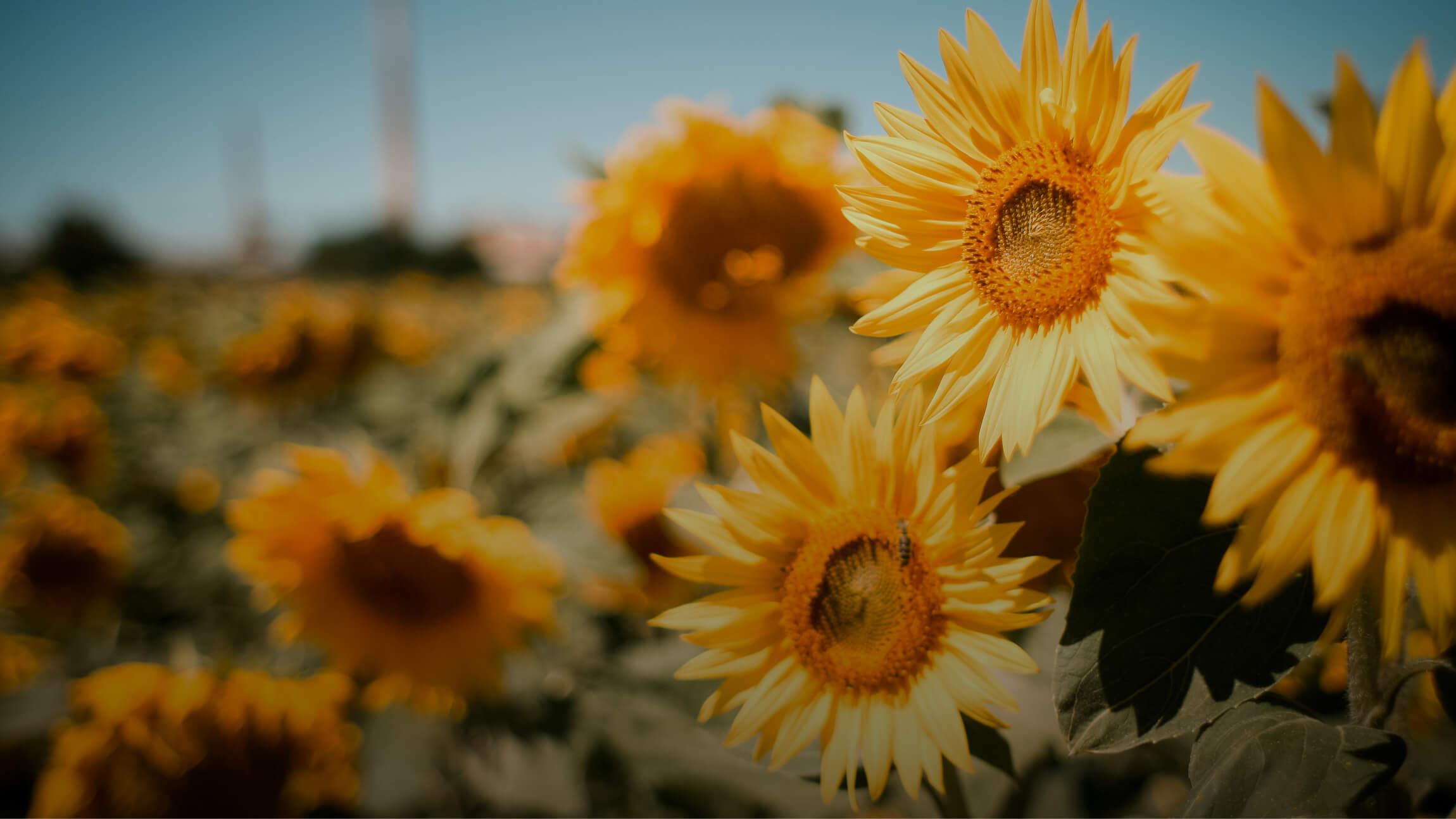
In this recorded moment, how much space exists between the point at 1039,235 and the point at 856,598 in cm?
37

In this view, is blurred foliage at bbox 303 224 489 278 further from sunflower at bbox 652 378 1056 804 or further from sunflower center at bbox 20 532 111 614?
sunflower at bbox 652 378 1056 804

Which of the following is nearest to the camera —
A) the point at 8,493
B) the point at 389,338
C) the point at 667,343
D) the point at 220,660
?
the point at 667,343

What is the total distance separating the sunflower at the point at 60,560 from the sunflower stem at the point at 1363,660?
3461mm

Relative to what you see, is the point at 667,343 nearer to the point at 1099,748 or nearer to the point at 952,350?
the point at 952,350

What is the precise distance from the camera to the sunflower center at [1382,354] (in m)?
0.46

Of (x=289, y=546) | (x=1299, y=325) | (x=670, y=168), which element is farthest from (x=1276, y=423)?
(x=289, y=546)

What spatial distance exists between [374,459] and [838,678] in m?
1.37

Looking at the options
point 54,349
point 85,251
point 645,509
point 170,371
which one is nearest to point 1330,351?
point 645,509

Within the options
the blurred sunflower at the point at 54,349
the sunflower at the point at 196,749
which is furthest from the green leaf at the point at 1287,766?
the blurred sunflower at the point at 54,349

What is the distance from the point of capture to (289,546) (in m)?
1.74

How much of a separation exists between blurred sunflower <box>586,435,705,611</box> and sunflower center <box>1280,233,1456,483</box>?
148 cm

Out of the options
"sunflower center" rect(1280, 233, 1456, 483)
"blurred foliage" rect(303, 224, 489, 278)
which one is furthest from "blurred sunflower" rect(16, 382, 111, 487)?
"blurred foliage" rect(303, 224, 489, 278)

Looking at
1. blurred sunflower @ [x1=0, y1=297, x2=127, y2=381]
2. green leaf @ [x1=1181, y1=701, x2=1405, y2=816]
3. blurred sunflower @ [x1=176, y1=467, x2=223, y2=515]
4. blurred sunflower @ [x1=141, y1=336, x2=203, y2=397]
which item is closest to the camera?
green leaf @ [x1=1181, y1=701, x2=1405, y2=816]

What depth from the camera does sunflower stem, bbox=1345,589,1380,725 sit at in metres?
0.63
